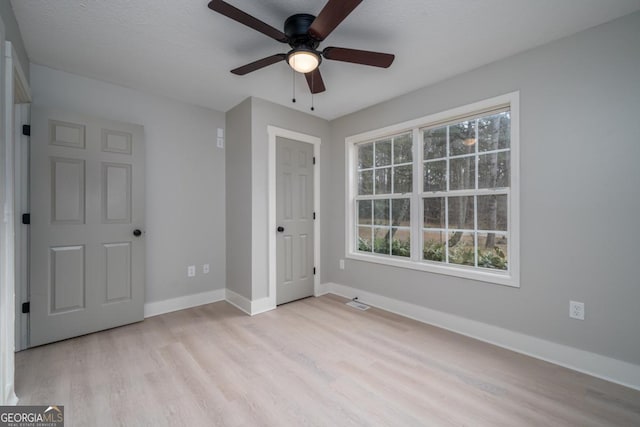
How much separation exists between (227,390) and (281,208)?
79.3 inches

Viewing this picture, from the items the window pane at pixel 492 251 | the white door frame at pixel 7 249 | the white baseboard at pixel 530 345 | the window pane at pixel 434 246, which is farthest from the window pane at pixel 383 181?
the white door frame at pixel 7 249

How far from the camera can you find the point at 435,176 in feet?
9.38

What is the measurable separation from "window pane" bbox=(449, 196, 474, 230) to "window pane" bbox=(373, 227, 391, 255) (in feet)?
2.59

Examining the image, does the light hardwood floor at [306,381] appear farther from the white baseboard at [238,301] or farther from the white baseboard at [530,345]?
the white baseboard at [238,301]

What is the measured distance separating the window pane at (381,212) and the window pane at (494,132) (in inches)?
46.4

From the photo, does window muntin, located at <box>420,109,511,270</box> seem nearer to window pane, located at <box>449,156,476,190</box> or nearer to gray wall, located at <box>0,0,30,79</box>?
window pane, located at <box>449,156,476,190</box>

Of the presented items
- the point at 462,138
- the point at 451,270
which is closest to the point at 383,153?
the point at 462,138

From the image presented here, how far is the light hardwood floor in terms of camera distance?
1.56 m

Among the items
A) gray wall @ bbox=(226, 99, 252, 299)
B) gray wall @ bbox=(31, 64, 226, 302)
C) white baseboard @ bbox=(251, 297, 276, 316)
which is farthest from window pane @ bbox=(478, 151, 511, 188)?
gray wall @ bbox=(31, 64, 226, 302)

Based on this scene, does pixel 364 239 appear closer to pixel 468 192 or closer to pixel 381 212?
pixel 381 212

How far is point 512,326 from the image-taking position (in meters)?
2.30

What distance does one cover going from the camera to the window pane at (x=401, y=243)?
10.2ft

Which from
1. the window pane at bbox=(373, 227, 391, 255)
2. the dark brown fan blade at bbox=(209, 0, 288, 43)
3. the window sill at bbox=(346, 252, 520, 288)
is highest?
the dark brown fan blade at bbox=(209, 0, 288, 43)

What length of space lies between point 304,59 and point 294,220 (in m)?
2.03
